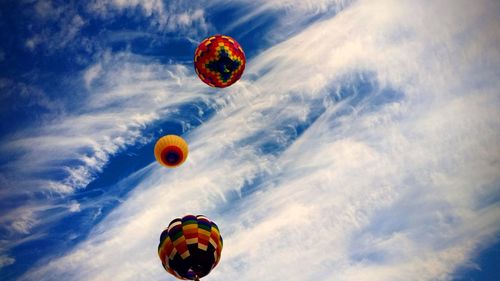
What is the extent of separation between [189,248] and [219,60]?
9.77 m

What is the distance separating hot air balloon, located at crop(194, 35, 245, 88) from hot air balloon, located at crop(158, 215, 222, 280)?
7778 millimetres

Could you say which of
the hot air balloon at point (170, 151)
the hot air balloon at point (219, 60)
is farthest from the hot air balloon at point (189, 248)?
the hot air balloon at point (219, 60)

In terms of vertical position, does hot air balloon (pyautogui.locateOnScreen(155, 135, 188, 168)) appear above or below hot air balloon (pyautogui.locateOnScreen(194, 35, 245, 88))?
below

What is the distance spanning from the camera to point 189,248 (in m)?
13.5

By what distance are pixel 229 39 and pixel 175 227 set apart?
417 inches

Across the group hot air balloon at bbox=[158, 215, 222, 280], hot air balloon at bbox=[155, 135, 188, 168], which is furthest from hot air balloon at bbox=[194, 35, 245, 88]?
hot air balloon at bbox=[158, 215, 222, 280]

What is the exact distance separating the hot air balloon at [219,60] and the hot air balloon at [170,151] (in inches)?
165

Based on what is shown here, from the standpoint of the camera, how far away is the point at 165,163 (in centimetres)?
1558

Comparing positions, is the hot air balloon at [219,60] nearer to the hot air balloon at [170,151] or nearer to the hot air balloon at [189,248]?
the hot air balloon at [170,151]

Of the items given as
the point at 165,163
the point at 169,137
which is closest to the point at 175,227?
the point at 165,163

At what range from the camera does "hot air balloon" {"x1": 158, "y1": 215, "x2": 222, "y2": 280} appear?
43.7 feet

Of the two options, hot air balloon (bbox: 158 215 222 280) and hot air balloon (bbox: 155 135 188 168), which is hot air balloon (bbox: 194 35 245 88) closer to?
hot air balloon (bbox: 155 135 188 168)

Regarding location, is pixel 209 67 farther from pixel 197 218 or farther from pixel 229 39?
pixel 197 218

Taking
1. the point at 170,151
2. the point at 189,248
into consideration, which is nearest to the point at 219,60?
the point at 170,151
